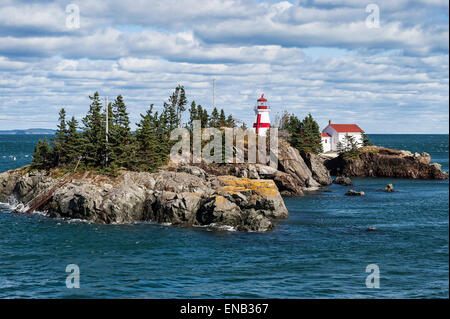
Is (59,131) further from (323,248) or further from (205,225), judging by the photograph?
(323,248)

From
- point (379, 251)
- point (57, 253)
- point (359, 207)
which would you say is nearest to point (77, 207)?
point (57, 253)

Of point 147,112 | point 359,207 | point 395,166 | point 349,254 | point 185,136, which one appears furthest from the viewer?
point 395,166

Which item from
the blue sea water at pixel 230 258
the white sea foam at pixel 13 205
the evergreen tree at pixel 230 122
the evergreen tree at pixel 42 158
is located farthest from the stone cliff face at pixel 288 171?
the white sea foam at pixel 13 205

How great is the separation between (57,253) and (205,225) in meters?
13.9

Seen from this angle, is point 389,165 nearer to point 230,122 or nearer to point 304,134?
point 304,134

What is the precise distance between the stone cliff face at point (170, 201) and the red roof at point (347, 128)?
73566 mm

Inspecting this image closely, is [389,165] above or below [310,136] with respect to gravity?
below

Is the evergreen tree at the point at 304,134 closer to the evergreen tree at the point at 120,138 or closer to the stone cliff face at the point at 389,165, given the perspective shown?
the stone cliff face at the point at 389,165

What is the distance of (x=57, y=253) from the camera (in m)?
33.8

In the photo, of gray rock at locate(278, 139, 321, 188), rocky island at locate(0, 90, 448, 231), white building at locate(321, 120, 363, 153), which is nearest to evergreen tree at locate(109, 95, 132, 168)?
rocky island at locate(0, 90, 448, 231)

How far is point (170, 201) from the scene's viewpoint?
147 ft

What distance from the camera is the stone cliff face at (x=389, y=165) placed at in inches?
3401

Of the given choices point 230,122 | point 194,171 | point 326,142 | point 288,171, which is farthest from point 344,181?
point 326,142

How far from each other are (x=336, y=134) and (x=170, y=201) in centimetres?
8383
